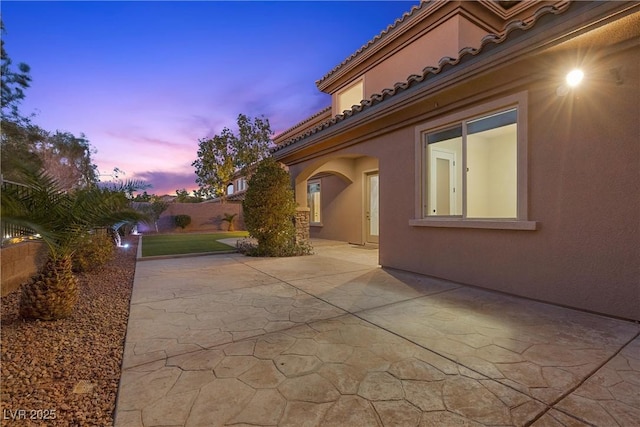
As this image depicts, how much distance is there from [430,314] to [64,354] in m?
4.55

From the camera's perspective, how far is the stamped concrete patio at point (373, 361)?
7.30ft

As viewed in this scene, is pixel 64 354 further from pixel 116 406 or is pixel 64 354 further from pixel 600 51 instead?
pixel 600 51

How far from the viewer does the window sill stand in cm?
481

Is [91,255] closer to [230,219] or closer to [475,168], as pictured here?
[475,168]

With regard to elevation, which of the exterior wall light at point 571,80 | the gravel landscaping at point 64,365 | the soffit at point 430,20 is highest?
the soffit at point 430,20

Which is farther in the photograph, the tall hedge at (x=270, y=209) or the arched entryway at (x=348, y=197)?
the arched entryway at (x=348, y=197)

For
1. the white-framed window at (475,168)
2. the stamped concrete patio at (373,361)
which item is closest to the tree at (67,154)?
the stamped concrete patio at (373,361)

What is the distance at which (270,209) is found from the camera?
31.2 feet

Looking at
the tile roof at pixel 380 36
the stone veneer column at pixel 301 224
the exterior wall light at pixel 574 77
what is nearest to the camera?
the exterior wall light at pixel 574 77

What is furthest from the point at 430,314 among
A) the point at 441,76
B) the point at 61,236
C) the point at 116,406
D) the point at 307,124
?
the point at 307,124

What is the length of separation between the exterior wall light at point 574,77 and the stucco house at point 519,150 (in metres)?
0.03

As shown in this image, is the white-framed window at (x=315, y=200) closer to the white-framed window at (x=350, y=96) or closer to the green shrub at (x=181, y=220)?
the white-framed window at (x=350, y=96)

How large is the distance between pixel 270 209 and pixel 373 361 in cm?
707

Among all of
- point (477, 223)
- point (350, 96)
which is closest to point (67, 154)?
point (350, 96)
